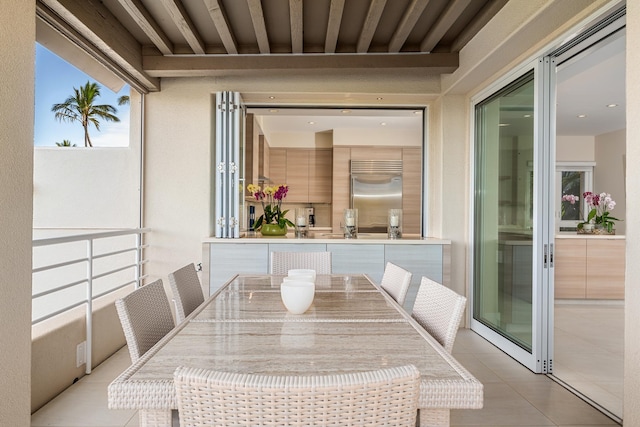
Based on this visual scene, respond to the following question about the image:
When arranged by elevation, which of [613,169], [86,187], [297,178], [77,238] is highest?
[613,169]

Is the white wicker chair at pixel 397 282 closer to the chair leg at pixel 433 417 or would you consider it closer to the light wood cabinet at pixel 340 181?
the chair leg at pixel 433 417

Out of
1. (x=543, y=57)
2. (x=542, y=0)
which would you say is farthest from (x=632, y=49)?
(x=543, y=57)

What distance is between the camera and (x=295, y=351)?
125cm

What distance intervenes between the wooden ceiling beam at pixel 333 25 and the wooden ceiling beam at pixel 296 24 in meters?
0.21

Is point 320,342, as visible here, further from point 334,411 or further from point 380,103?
point 380,103

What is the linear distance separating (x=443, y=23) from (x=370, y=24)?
54 cm

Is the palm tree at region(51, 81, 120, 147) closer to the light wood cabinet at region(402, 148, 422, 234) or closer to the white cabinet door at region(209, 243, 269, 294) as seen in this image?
the white cabinet door at region(209, 243, 269, 294)

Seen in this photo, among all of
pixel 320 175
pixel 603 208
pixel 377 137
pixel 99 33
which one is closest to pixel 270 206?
pixel 99 33

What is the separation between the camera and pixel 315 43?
3709 mm

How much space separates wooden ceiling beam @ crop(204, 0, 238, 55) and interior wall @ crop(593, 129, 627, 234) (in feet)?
21.0

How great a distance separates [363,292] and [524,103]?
6.82 feet

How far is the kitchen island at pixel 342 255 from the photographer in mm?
3943

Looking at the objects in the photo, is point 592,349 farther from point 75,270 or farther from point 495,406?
point 75,270

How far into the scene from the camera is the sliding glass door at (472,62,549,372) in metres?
3.00
